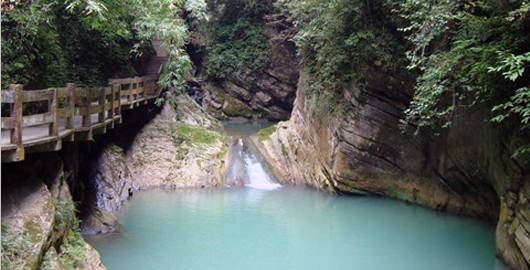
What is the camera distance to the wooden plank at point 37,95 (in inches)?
250

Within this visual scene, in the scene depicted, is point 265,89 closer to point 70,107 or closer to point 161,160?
point 161,160

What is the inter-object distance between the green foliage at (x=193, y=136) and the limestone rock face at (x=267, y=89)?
846 cm

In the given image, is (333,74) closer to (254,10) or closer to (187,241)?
(187,241)

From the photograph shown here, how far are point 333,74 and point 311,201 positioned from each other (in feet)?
12.0

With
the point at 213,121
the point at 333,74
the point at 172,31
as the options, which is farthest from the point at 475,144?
the point at 213,121

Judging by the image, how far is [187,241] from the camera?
32.8 ft

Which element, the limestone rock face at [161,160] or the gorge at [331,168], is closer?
the gorge at [331,168]

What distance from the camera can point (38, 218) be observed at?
20.4 ft

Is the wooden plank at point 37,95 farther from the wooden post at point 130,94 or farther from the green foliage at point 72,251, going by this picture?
the wooden post at point 130,94

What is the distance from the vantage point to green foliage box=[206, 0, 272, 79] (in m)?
24.9

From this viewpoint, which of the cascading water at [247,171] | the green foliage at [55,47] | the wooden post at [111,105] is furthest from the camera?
the cascading water at [247,171]

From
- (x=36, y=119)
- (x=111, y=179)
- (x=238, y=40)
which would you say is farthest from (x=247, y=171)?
(x=238, y=40)

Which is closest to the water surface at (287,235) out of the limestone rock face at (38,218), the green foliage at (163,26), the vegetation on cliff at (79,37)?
the limestone rock face at (38,218)

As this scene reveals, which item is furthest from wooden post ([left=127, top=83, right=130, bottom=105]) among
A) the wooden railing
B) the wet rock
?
the wet rock
